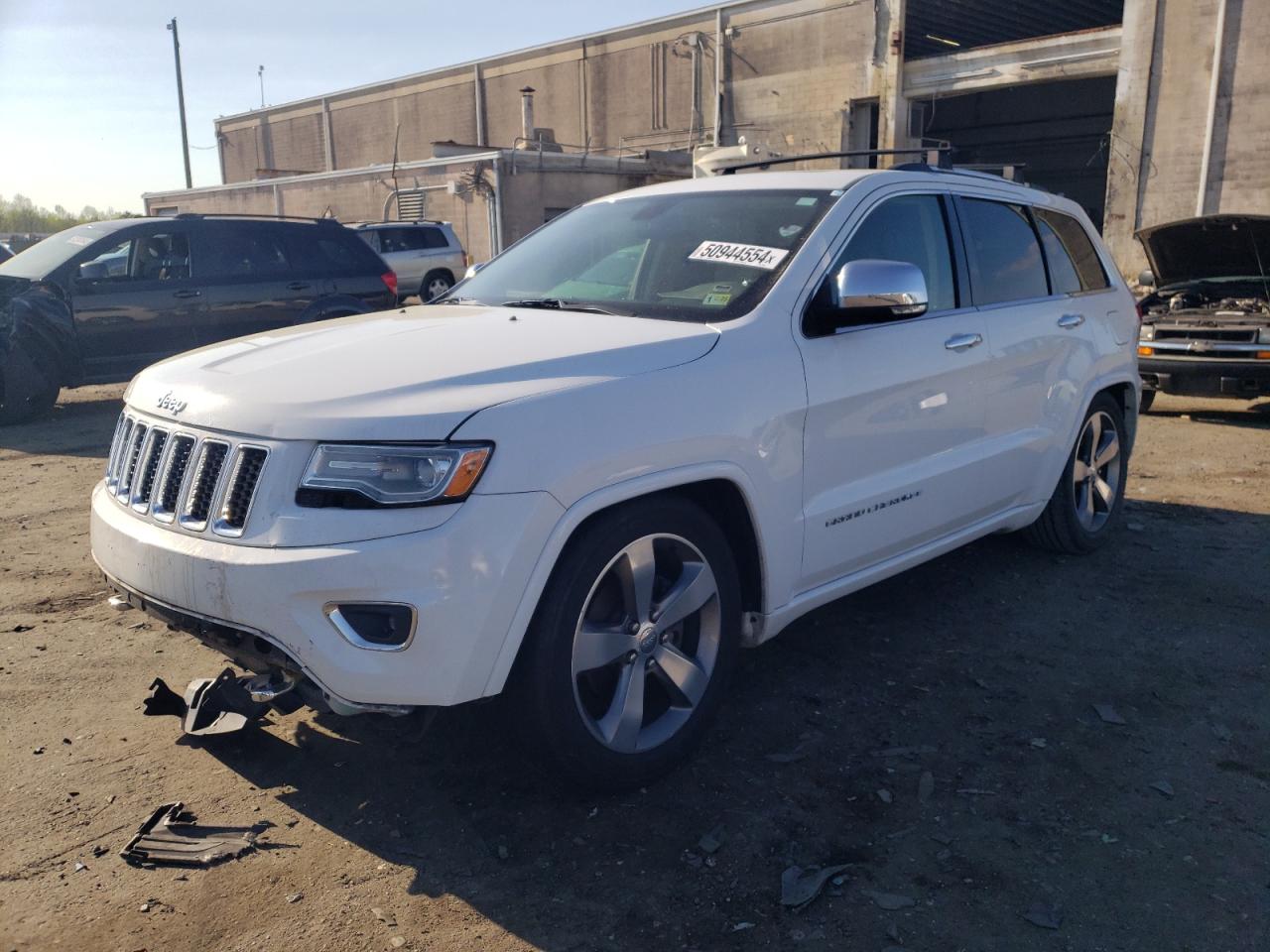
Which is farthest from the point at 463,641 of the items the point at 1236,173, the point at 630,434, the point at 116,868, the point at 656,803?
the point at 1236,173

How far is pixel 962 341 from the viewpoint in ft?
13.4

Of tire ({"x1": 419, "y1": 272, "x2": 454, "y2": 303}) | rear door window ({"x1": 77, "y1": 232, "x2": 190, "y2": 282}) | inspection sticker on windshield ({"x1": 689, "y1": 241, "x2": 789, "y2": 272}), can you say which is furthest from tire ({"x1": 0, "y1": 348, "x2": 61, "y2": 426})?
tire ({"x1": 419, "y1": 272, "x2": 454, "y2": 303})

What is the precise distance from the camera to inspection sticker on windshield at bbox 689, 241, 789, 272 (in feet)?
11.6

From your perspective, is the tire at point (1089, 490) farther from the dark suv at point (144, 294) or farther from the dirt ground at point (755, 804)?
the dark suv at point (144, 294)

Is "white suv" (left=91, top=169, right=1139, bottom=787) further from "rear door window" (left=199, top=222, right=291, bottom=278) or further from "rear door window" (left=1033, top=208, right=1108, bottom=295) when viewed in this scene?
"rear door window" (left=199, top=222, right=291, bottom=278)

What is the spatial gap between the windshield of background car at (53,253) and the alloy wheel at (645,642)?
8.58 metres

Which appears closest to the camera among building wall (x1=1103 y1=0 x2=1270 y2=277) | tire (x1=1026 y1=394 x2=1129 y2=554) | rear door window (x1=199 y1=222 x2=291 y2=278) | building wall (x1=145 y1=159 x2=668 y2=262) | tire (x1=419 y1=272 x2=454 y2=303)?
tire (x1=1026 y1=394 x2=1129 y2=554)

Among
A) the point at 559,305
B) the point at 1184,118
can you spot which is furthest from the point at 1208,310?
the point at 1184,118

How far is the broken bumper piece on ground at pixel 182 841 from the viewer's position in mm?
2775

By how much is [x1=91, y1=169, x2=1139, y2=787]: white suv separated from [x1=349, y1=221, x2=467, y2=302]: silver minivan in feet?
57.0

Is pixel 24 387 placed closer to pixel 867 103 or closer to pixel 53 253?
pixel 53 253

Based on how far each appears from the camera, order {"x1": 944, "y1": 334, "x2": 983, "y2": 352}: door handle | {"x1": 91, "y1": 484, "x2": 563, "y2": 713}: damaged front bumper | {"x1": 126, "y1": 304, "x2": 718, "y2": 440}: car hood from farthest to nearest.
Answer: {"x1": 944, "y1": 334, "x2": 983, "y2": 352}: door handle
{"x1": 126, "y1": 304, "x2": 718, "y2": 440}: car hood
{"x1": 91, "y1": 484, "x2": 563, "y2": 713}: damaged front bumper

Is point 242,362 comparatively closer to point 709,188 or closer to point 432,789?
point 432,789

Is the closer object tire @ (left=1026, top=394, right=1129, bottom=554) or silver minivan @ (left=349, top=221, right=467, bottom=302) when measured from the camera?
tire @ (left=1026, top=394, right=1129, bottom=554)
